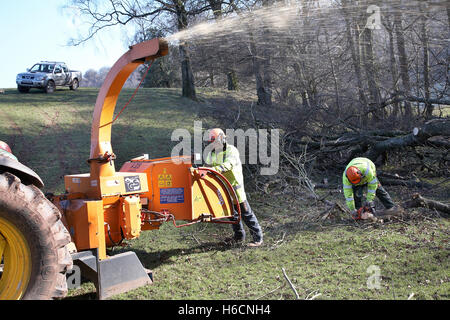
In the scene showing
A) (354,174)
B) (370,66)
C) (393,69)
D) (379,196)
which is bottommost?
(379,196)

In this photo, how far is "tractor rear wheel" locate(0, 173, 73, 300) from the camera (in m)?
3.43

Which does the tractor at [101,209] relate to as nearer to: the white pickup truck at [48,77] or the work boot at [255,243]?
the work boot at [255,243]

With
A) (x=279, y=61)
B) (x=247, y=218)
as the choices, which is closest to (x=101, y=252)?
(x=247, y=218)

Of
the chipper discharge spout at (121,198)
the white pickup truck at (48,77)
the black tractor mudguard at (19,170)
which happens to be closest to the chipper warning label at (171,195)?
the chipper discharge spout at (121,198)

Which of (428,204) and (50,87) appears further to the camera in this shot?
(50,87)

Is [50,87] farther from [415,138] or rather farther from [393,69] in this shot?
[415,138]

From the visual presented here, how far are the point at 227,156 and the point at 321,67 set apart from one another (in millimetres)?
7313

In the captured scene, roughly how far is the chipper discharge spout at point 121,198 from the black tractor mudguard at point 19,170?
76cm

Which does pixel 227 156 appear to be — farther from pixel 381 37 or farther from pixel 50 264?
pixel 381 37

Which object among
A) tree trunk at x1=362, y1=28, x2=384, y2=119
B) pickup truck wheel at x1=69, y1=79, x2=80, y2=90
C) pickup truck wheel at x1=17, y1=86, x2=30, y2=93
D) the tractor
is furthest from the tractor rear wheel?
pickup truck wheel at x1=69, y1=79, x2=80, y2=90

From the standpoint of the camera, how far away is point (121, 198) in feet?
16.1

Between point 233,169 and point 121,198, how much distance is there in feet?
6.14

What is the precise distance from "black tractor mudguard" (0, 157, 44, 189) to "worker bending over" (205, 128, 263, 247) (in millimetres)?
2755

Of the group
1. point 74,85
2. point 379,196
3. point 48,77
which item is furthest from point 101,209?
point 74,85
